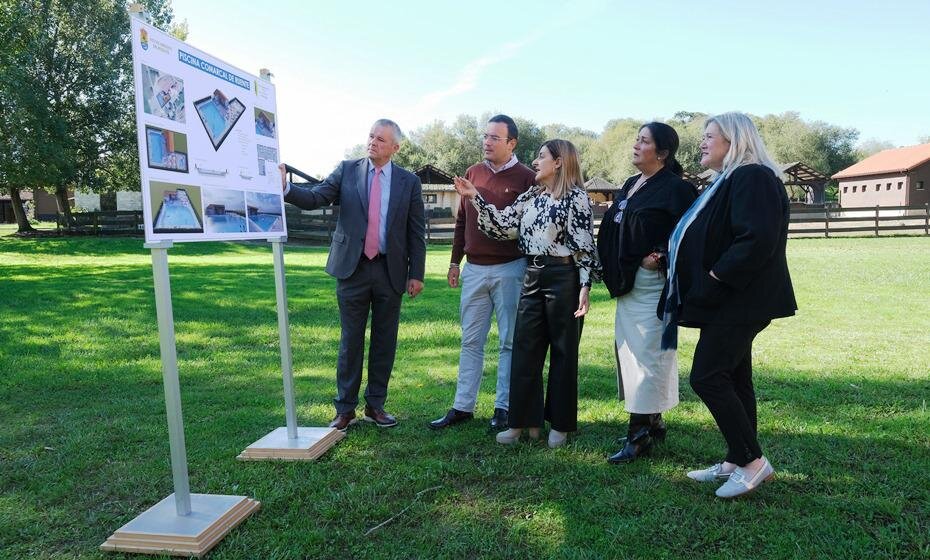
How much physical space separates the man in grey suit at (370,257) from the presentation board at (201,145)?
2.15ft

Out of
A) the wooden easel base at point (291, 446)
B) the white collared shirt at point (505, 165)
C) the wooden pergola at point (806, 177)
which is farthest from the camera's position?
the wooden pergola at point (806, 177)

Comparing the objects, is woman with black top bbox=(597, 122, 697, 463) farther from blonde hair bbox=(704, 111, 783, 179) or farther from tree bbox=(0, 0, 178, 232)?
tree bbox=(0, 0, 178, 232)

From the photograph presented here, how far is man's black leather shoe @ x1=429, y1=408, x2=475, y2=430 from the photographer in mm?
4613

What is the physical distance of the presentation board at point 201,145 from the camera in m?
2.89

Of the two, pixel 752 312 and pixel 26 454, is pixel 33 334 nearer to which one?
pixel 26 454

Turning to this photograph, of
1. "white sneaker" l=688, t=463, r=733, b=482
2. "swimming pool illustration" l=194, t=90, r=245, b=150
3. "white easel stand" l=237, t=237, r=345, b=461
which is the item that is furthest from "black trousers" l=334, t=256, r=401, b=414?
"white sneaker" l=688, t=463, r=733, b=482

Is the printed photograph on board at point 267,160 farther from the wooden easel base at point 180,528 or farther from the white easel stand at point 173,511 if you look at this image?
the wooden easel base at point 180,528

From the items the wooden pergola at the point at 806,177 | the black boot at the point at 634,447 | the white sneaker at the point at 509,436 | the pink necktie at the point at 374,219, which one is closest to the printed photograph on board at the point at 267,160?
the pink necktie at the point at 374,219

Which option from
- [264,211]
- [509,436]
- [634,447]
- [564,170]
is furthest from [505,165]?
[634,447]

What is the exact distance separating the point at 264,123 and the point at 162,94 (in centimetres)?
99

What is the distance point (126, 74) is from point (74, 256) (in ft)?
48.9

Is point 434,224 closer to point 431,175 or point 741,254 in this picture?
point 431,175

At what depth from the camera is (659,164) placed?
3965 millimetres

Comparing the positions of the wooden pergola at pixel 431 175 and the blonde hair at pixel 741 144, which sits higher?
the wooden pergola at pixel 431 175
